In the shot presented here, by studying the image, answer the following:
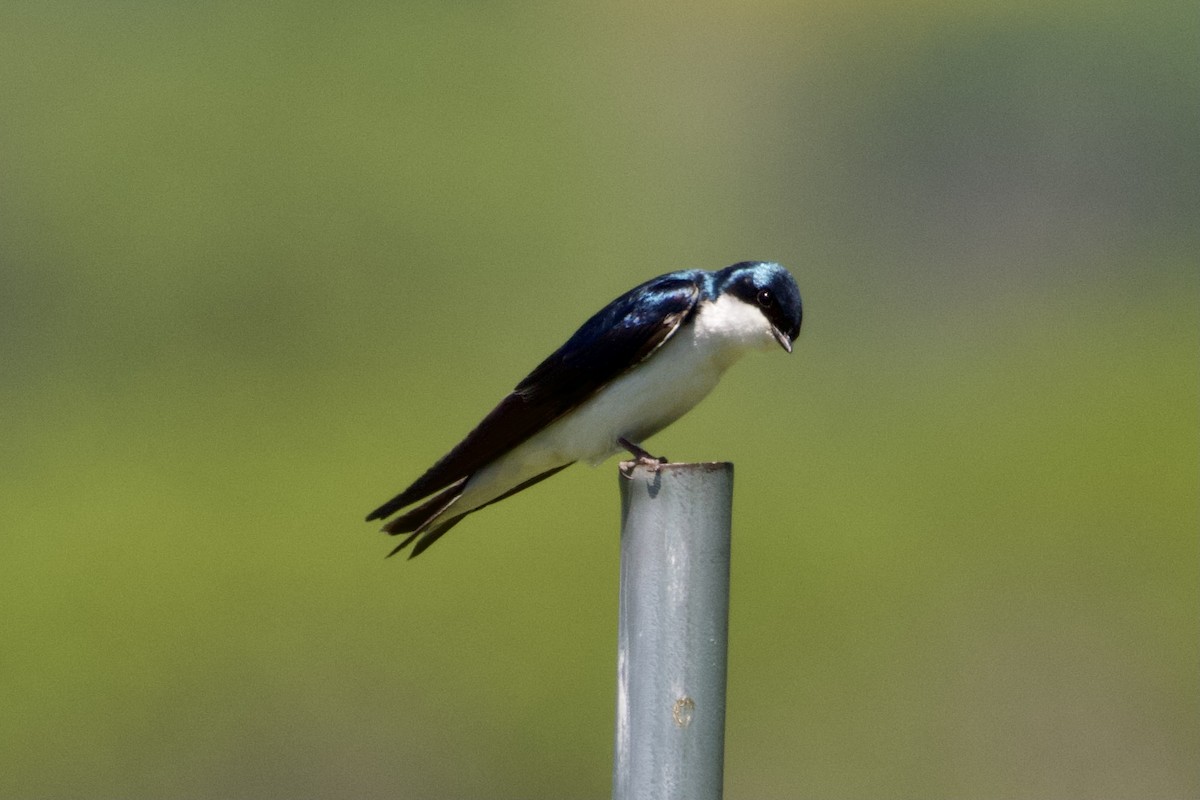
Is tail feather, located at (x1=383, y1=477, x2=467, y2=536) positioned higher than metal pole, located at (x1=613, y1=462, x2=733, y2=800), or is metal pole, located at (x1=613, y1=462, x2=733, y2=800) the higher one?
tail feather, located at (x1=383, y1=477, x2=467, y2=536)

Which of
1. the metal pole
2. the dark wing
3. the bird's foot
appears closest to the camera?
the metal pole

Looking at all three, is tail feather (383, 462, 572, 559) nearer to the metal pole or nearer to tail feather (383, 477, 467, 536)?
tail feather (383, 477, 467, 536)

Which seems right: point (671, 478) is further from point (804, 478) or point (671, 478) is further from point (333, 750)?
point (804, 478)

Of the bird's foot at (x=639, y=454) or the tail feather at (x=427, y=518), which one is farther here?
the tail feather at (x=427, y=518)

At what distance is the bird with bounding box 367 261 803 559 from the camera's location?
290 cm

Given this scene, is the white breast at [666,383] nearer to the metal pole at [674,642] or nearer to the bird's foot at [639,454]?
the bird's foot at [639,454]

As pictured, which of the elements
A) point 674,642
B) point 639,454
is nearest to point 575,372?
point 639,454

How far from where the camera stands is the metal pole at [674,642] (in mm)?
2088

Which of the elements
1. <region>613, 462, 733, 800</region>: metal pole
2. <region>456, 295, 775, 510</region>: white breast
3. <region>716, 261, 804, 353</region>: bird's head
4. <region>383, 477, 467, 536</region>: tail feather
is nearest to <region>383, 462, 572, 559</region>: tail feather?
Answer: <region>383, 477, 467, 536</region>: tail feather

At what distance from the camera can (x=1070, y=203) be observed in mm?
9586

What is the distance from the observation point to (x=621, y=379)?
2920mm

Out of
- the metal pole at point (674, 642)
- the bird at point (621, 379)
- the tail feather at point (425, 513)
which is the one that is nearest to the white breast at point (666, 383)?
the bird at point (621, 379)

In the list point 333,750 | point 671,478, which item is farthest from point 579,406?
point 333,750

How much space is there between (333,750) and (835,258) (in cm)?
386
